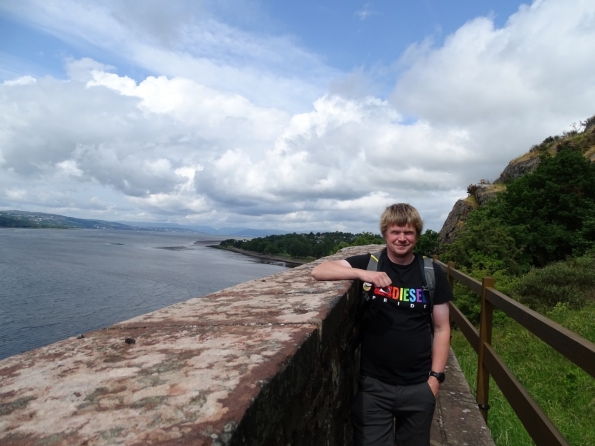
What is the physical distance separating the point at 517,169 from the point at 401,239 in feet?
103

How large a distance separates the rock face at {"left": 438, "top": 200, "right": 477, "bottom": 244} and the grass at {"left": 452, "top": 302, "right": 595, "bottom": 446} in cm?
2119

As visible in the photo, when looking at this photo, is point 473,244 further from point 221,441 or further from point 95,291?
point 95,291

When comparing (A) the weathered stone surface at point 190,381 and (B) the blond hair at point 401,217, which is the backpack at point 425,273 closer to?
(B) the blond hair at point 401,217

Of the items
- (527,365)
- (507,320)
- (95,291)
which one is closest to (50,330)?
(95,291)

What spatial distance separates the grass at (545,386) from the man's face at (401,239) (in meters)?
2.02

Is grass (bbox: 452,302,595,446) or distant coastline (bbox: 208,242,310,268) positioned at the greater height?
grass (bbox: 452,302,595,446)

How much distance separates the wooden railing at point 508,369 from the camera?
5.58 ft

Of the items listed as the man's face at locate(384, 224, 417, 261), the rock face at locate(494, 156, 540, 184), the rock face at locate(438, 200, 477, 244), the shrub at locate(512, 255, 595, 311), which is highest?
the rock face at locate(494, 156, 540, 184)

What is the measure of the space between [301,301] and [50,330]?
3052 cm

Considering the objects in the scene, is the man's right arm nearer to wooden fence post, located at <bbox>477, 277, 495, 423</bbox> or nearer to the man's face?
the man's face

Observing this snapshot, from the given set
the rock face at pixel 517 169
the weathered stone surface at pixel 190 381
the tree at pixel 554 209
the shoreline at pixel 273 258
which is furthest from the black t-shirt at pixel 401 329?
the shoreline at pixel 273 258

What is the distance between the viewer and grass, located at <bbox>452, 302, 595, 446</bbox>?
3.51 m

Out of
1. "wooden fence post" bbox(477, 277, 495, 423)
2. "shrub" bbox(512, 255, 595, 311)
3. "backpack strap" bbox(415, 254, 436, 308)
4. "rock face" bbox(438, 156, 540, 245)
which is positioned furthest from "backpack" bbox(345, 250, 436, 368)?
"rock face" bbox(438, 156, 540, 245)

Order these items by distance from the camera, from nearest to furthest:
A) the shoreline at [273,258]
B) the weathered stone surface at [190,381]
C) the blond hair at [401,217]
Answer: the weathered stone surface at [190,381]
the blond hair at [401,217]
the shoreline at [273,258]
